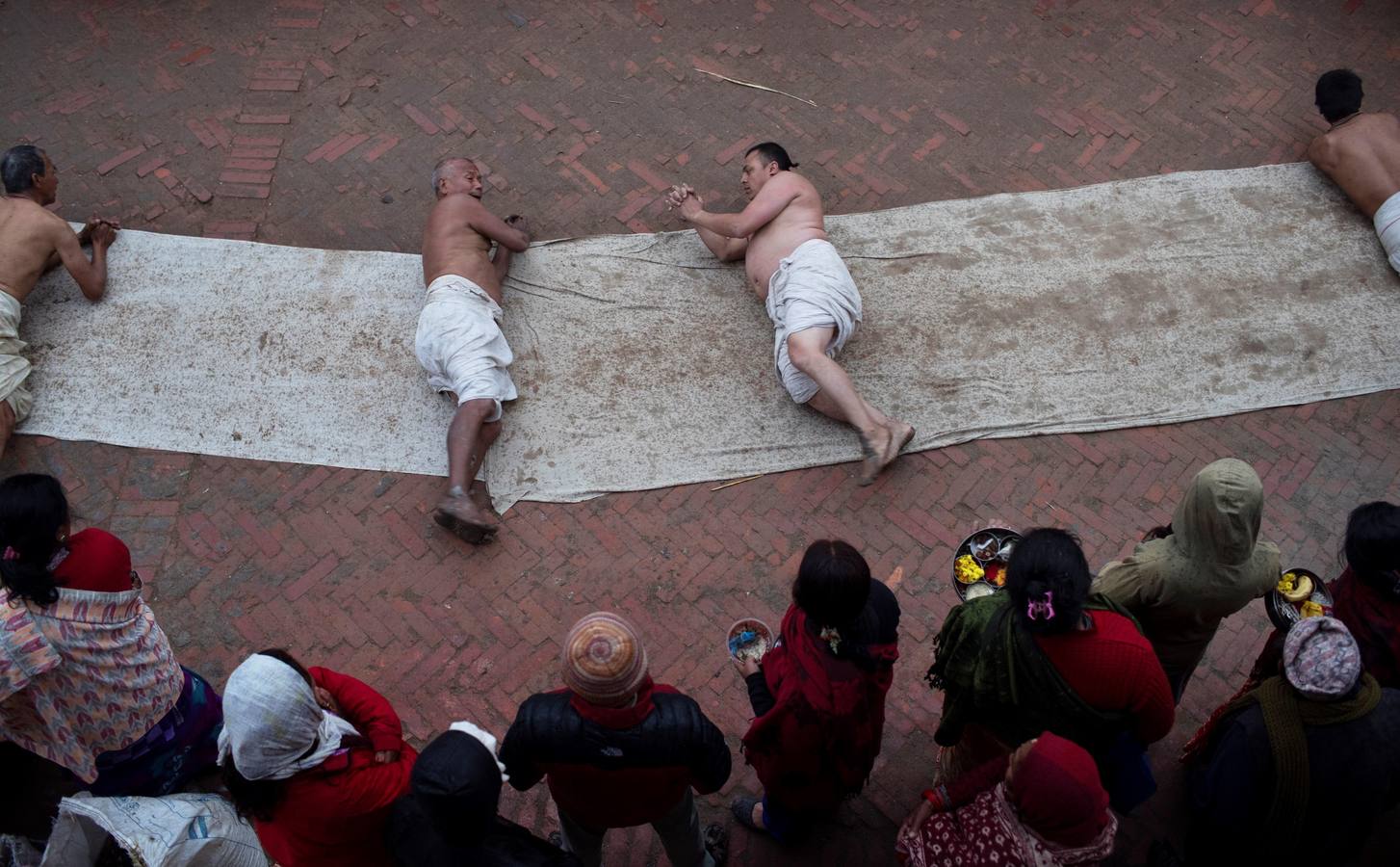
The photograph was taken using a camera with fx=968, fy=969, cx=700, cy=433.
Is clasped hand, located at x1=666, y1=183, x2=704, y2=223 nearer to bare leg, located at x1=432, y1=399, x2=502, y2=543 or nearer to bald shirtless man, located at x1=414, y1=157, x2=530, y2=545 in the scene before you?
bald shirtless man, located at x1=414, y1=157, x2=530, y2=545

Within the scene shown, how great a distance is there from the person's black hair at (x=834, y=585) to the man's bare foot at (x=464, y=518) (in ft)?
7.11

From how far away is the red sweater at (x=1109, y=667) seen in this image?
285 cm

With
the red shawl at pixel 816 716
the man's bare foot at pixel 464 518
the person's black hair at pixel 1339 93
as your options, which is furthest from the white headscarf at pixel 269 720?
the person's black hair at pixel 1339 93

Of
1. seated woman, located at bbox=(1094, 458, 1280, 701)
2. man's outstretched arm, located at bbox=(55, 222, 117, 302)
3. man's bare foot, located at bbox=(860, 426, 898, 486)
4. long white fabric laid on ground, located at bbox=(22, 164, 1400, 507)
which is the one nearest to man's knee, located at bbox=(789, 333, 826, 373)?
long white fabric laid on ground, located at bbox=(22, 164, 1400, 507)

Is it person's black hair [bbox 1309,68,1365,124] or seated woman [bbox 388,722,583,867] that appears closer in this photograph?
seated woman [bbox 388,722,583,867]

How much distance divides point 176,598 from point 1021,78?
626cm

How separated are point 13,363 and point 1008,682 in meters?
5.20

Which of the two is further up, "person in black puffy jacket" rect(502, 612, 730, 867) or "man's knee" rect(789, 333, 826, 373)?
"person in black puffy jacket" rect(502, 612, 730, 867)

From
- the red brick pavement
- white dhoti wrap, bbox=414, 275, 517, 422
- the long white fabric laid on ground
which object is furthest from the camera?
the long white fabric laid on ground

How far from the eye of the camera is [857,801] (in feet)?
13.1

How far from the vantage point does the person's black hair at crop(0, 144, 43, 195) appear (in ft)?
17.9

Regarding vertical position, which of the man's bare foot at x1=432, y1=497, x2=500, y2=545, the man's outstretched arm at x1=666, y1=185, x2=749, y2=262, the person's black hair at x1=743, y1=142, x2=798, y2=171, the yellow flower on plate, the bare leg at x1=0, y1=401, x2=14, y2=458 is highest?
the person's black hair at x1=743, y1=142, x2=798, y2=171

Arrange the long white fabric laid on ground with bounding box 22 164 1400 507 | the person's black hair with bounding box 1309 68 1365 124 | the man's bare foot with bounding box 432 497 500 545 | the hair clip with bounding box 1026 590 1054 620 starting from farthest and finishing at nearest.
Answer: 1. the person's black hair with bounding box 1309 68 1365 124
2. the long white fabric laid on ground with bounding box 22 164 1400 507
3. the man's bare foot with bounding box 432 497 500 545
4. the hair clip with bounding box 1026 590 1054 620

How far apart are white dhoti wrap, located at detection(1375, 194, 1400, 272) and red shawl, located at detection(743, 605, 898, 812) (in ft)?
15.7
